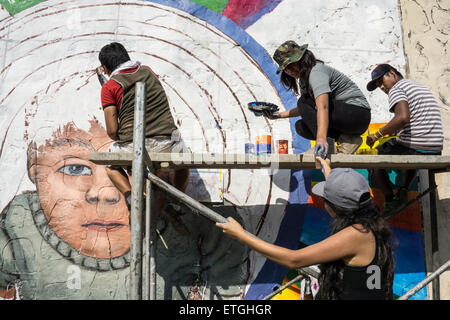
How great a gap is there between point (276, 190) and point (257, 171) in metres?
0.25

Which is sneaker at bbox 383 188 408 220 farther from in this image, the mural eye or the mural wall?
the mural eye

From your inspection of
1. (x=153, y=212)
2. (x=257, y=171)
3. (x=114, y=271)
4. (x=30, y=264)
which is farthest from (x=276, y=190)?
(x=30, y=264)

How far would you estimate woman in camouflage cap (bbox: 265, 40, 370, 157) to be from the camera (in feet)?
9.69

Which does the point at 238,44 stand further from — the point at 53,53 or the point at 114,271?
the point at 114,271

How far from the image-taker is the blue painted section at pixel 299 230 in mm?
3643

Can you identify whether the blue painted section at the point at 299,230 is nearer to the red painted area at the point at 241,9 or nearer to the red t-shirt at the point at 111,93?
the red painted area at the point at 241,9

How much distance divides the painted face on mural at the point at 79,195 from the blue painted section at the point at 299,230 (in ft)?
4.31

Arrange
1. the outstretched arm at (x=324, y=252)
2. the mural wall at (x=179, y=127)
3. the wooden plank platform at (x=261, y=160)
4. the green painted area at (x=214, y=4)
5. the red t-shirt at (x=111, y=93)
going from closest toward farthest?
the outstretched arm at (x=324, y=252) → the wooden plank platform at (x=261, y=160) → the red t-shirt at (x=111, y=93) → the mural wall at (x=179, y=127) → the green painted area at (x=214, y=4)

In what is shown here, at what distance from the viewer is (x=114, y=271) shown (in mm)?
3545

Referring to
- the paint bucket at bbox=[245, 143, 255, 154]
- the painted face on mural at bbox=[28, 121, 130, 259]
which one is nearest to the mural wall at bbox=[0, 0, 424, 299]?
the painted face on mural at bbox=[28, 121, 130, 259]

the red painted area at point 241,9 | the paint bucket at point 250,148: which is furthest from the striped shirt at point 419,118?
the red painted area at point 241,9

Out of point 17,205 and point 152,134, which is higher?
point 152,134

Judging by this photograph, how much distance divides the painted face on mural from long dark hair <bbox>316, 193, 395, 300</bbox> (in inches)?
79.6
